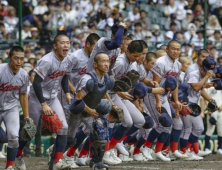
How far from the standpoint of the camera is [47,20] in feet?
55.6

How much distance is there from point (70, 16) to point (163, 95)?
6725 millimetres

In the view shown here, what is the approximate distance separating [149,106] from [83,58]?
1630mm

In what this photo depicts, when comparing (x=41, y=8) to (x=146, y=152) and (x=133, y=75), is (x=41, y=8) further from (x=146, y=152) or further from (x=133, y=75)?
(x=133, y=75)

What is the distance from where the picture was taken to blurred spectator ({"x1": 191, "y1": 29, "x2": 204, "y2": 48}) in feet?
53.7

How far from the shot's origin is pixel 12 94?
30.6ft

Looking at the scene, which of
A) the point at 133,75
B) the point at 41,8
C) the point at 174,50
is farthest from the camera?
the point at 41,8

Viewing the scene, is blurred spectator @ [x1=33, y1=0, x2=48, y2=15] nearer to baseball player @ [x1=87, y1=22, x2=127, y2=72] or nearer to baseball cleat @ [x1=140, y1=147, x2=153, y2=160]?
baseball cleat @ [x1=140, y1=147, x2=153, y2=160]

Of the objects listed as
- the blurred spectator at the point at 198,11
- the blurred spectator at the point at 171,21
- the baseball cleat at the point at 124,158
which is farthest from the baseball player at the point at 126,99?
the blurred spectator at the point at 198,11

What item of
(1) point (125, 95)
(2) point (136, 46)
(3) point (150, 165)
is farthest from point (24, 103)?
(3) point (150, 165)

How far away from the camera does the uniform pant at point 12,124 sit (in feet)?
29.8

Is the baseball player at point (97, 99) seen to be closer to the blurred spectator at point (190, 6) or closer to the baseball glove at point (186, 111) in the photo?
the baseball glove at point (186, 111)

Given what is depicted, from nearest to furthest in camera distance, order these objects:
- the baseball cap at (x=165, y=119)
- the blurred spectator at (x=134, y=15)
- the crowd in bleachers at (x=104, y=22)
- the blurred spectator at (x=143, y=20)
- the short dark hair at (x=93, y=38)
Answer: the short dark hair at (x=93, y=38), the baseball cap at (x=165, y=119), the crowd in bleachers at (x=104, y=22), the blurred spectator at (x=143, y=20), the blurred spectator at (x=134, y=15)

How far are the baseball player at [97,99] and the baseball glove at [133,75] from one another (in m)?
1.14

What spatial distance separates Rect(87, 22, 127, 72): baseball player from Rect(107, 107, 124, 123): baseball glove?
798 mm
